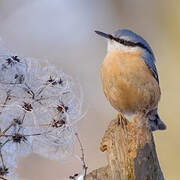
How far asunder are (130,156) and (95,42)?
5.69 m

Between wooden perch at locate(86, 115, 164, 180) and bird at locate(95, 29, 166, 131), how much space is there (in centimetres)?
104

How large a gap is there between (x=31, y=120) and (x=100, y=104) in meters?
4.22

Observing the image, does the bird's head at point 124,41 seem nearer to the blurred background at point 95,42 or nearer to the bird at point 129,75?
the bird at point 129,75

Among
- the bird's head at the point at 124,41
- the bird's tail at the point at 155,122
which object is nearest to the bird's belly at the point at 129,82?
the bird's head at the point at 124,41

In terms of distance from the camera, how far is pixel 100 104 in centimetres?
731

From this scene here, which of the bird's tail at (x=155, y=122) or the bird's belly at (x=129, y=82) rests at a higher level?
the bird's belly at (x=129, y=82)

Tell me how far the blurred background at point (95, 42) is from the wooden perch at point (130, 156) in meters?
3.17

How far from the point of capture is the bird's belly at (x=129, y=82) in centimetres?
410

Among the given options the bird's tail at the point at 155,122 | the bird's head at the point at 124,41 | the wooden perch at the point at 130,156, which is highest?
the bird's head at the point at 124,41

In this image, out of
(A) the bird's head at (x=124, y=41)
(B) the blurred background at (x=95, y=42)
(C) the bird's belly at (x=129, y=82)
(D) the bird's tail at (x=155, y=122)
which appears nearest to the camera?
(C) the bird's belly at (x=129, y=82)

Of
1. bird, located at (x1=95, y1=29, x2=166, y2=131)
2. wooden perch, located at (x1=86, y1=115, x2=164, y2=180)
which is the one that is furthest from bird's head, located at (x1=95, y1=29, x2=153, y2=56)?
wooden perch, located at (x1=86, y1=115, x2=164, y2=180)

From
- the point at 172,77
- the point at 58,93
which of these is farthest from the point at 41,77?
the point at 172,77

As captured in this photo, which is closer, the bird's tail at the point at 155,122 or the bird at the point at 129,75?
the bird at the point at 129,75

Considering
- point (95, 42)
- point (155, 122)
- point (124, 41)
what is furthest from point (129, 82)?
point (95, 42)
